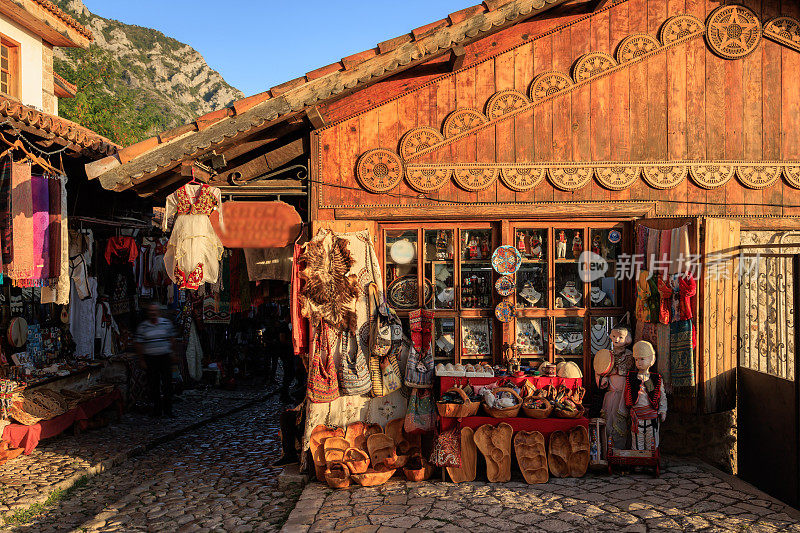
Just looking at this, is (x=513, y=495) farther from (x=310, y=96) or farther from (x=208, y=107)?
(x=208, y=107)

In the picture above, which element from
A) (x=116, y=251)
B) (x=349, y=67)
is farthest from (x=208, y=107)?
(x=349, y=67)

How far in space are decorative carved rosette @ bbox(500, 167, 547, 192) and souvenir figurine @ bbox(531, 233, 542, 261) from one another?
0.66 metres

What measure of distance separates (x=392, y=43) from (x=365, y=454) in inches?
184

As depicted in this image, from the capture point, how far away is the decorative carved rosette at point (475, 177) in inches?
274

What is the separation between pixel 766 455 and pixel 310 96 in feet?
21.4

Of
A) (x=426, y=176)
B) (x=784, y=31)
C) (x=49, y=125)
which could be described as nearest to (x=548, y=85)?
(x=426, y=176)

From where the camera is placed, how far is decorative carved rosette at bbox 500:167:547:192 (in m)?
6.98

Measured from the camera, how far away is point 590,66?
23.1 feet

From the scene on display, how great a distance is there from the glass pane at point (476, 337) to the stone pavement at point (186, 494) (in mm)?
2628

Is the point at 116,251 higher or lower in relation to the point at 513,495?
higher

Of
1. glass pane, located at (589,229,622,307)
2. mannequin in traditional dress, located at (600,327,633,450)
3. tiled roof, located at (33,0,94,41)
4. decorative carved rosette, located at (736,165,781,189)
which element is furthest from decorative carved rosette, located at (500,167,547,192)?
tiled roof, located at (33,0,94,41)

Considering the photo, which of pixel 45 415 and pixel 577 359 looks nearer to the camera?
pixel 577 359

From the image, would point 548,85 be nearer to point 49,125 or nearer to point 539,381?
point 539,381

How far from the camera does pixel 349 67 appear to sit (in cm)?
650
